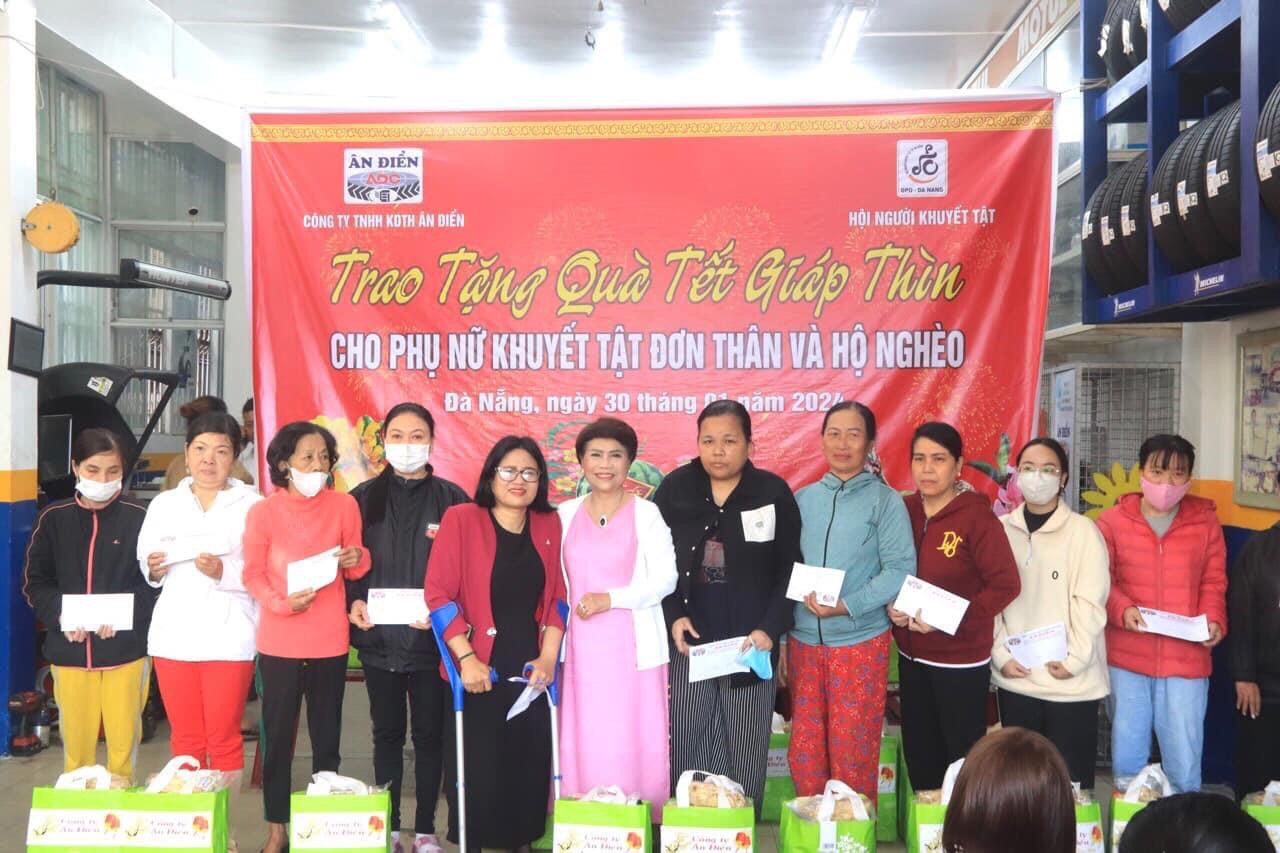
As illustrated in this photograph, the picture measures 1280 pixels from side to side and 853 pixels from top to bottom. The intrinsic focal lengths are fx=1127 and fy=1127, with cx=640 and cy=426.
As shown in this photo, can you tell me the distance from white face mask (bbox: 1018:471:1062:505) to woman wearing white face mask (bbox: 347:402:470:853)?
1.81m

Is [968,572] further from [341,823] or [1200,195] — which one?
[341,823]

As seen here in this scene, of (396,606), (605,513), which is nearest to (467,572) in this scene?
(396,606)

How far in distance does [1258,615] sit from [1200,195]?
133 cm

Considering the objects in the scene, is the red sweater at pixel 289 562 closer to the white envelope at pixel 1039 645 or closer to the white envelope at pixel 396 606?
the white envelope at pixel 396 606

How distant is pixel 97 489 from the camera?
361 cm

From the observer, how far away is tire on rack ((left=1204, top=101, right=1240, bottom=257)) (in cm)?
334

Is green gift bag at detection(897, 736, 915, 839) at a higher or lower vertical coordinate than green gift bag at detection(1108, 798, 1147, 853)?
lower

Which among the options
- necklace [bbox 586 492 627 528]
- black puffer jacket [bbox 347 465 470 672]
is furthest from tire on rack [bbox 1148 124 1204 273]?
black puffer jacket [bbox 347 465 470 672]

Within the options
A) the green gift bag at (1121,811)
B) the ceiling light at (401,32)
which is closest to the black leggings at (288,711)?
the green gift bag at (1121,811)

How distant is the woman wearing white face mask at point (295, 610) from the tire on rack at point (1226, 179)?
2.82 metres

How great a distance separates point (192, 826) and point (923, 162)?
11.3ft

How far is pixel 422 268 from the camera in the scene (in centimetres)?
457

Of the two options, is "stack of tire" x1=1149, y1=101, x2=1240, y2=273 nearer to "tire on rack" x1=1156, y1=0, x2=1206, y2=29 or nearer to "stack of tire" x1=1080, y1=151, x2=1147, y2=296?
"stack of tire" x1=1080, y1=151, x2=1147, y2=296

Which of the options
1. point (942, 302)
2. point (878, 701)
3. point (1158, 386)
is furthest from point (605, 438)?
point (1158, 386)
